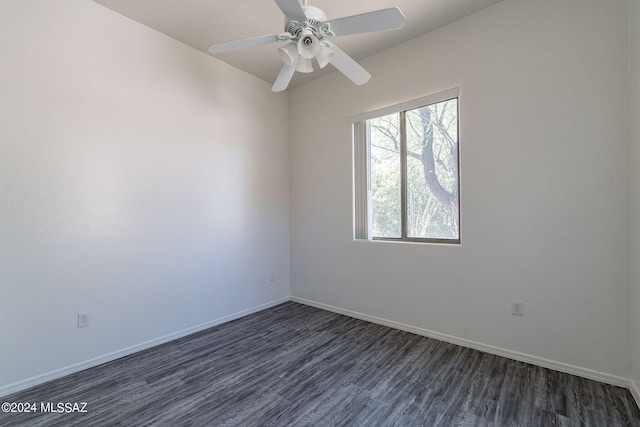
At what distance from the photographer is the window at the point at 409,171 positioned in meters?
2.83

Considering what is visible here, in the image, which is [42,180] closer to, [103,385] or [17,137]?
[17,137]

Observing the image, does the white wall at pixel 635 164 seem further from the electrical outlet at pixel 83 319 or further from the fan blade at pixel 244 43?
the electrical outlet at pixel 83 319

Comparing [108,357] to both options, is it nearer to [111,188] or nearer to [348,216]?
[111,188]

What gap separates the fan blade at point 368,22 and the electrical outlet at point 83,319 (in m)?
2.87

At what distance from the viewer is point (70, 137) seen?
2.29m

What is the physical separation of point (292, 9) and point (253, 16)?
1.27 meters

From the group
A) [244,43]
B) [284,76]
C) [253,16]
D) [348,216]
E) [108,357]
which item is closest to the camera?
[244,43]

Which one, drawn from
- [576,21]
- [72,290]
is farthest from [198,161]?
[576,21]

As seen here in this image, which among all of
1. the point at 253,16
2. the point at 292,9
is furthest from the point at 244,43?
the point at 253,16

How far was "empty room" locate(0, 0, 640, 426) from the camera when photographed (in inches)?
76.3

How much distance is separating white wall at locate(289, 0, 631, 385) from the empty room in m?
0.01

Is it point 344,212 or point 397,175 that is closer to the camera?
point 397,175

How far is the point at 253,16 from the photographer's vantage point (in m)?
2.56

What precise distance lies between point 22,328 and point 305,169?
3079 millimetres
